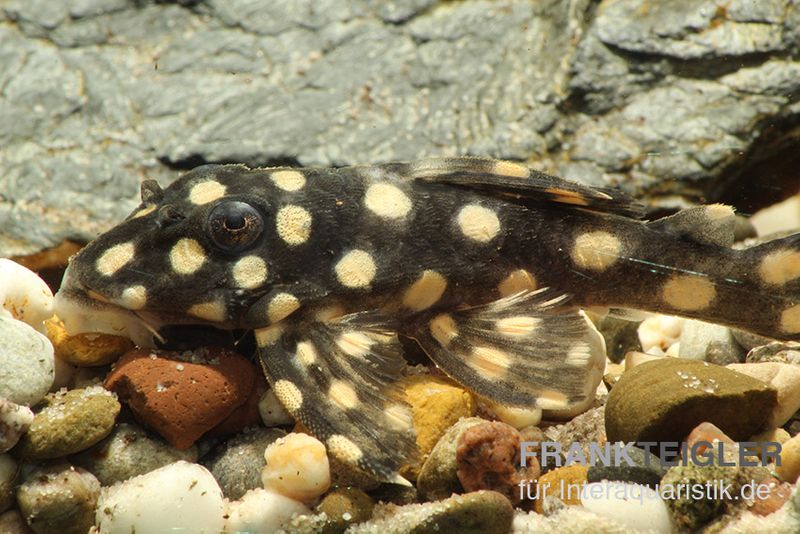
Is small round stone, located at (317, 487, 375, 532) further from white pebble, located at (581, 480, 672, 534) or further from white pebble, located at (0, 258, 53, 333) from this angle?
white pebble, located at (0, 258, 53, 333)

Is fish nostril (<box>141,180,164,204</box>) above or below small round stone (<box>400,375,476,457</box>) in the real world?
above

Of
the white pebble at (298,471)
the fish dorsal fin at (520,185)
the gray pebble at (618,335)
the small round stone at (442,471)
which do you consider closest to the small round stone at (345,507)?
the white pebble at (298,471)

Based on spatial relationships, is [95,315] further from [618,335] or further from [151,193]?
[618,335]

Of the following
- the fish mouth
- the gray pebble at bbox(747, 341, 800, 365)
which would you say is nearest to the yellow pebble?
the fish mouth

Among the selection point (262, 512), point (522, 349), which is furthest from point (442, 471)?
point (522, 349)

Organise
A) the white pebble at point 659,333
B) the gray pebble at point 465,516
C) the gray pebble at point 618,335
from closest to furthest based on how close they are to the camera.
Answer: the gray pebble at point 465,516 < the gray pebble at point 618,335 < the white pebble at point 659,333

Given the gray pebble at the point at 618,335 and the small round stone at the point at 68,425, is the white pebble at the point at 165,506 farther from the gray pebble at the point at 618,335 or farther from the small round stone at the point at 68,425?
the gray pebble at the point at 618,335

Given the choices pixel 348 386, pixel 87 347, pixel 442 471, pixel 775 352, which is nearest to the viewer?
pixel 442 471
